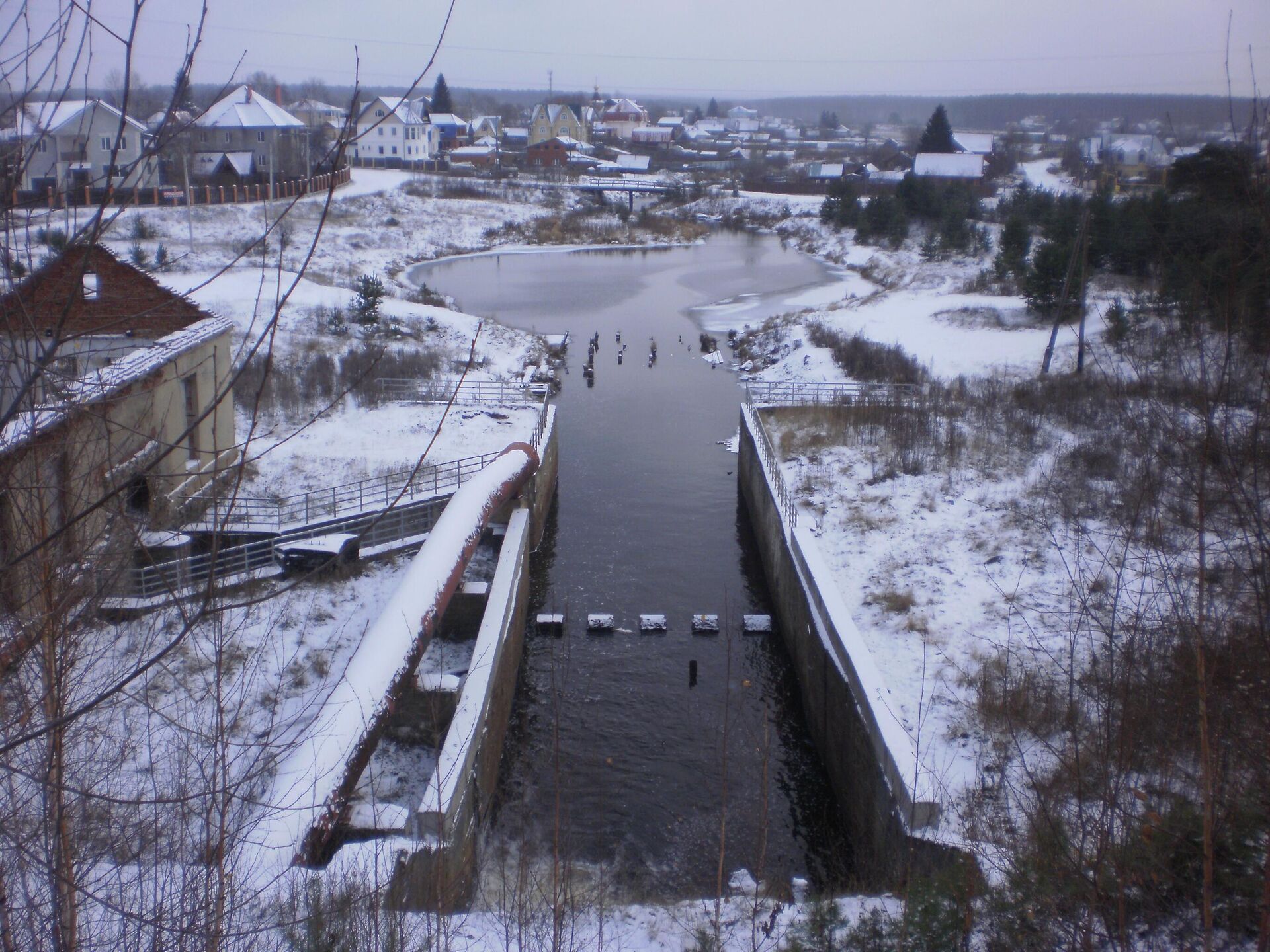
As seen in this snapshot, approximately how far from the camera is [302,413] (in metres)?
20.2

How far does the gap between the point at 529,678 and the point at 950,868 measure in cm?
750

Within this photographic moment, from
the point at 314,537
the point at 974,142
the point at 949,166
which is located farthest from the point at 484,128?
the point at 314,537

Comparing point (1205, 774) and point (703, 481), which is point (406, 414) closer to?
point (703, 481)

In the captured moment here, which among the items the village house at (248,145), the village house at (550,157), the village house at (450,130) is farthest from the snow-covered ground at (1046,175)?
the village house at (450,130)

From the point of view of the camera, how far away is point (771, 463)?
1684 cm

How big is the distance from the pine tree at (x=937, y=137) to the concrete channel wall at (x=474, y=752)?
60575 millimetres

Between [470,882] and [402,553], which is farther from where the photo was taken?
[402,553]

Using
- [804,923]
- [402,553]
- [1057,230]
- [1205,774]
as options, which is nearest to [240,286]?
[402,553]

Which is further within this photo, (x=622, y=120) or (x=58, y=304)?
(x=622, y=120)

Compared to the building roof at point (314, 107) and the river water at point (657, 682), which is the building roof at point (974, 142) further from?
the river water at point (657, 682)

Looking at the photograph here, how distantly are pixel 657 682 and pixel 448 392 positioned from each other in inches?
455

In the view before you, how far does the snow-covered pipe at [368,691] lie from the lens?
6387 mm

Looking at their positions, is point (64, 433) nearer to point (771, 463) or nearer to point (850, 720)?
point (850, 720)

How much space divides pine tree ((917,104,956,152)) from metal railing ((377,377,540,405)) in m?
53.4
